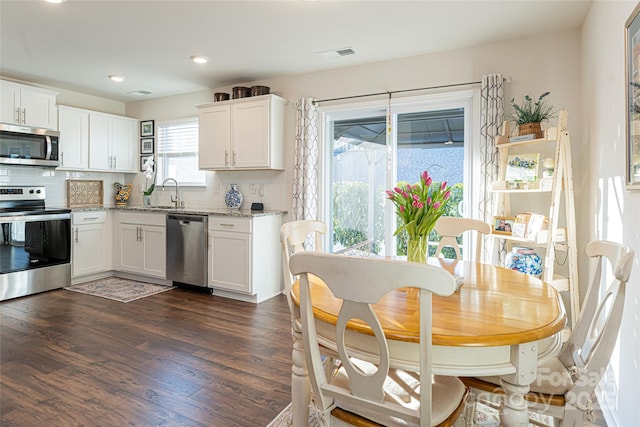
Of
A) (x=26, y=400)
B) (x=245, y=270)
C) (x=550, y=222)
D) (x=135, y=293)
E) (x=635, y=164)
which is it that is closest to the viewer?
(x=635, y=164)

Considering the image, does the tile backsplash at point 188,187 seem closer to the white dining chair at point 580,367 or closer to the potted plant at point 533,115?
the potted plant at point 533,115

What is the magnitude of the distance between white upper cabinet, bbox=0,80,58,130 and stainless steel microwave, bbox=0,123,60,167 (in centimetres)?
9

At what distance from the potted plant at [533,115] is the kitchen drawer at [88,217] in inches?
188

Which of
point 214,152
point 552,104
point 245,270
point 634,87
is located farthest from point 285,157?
point 634,87

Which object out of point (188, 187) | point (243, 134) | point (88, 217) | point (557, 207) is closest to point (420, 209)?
point (557, 207)

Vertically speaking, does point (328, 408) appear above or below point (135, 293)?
above

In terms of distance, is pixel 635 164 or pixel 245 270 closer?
pixel 635 164

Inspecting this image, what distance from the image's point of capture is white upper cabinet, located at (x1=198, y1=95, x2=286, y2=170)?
4.20 m

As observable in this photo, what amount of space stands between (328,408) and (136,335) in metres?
2.38

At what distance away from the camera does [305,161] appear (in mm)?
4156

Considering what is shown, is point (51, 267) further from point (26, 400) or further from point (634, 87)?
point (634, 87)

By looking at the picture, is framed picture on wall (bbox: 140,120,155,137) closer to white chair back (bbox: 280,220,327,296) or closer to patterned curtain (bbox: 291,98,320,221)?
patterned curtain (bbox: 291,98,320,221)

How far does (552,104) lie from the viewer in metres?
3.15

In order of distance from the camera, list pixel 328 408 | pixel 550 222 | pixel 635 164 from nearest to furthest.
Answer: pixel 328 408 → pixel 635 164 → pixel 550 222
